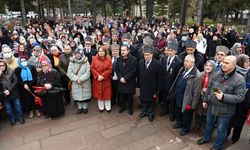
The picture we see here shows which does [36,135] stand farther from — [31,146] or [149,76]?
[149,76]

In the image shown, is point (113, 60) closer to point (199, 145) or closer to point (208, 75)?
point (208, 75)

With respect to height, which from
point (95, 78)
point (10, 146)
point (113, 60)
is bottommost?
point (10, 146)

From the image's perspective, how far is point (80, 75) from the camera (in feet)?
19.7

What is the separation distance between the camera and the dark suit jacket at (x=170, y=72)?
5.60m

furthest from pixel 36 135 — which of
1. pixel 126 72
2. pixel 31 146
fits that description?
pixel 126 72

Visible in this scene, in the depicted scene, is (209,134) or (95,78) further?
(95,78)

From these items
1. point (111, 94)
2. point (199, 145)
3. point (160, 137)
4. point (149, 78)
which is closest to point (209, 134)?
point (199, 145)

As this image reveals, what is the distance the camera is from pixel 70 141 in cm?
504

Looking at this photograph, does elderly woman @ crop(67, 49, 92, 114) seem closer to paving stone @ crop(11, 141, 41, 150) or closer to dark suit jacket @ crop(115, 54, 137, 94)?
dark suit jacket @ crop(115, 54, 137, 94)

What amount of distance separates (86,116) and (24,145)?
1729 millimetres

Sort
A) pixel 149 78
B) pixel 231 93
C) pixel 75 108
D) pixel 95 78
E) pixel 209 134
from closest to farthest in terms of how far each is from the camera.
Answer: pixel 231 93 < pixel 209 134 < pixel 149 78 < pixel 95 78 < pixel 75 108

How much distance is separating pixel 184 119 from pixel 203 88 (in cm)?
84

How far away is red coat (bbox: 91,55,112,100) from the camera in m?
5.98

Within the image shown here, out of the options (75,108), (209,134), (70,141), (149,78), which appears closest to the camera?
(209,134)
